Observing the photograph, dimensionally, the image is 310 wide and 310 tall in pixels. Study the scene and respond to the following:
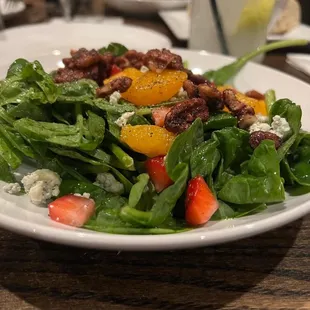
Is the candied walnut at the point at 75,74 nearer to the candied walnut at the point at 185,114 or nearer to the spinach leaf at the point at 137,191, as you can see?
the candied walnut at the point at 185,114

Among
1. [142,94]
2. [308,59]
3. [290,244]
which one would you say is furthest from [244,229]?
[308,59]

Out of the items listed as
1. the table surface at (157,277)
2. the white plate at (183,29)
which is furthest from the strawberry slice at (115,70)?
the white plate at (183,29)

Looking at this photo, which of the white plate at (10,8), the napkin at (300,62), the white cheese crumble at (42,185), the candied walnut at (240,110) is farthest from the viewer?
the white plate at (10,8)

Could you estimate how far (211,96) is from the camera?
138 centimetres

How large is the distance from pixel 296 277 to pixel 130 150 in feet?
1.85

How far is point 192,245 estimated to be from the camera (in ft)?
3.05

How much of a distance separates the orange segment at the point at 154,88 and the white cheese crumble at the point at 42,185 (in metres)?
0.38

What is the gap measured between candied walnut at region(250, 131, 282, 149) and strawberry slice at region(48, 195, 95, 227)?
18.8 inches

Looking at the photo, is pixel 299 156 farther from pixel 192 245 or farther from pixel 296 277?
pixel 192 245

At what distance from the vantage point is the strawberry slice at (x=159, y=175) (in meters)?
1.20

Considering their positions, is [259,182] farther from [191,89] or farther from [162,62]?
[162,62]

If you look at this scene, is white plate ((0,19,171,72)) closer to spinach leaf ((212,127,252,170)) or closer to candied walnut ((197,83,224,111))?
candied walnut ((197,83,224,111))

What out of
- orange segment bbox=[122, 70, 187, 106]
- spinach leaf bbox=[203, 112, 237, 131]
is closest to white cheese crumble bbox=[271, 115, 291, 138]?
spinach leaf bbox=[203, 112, 237, 131]

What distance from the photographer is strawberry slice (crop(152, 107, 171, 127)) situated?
1340 millimetres
